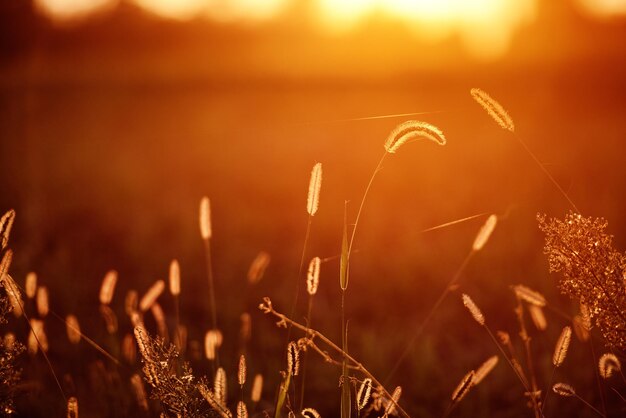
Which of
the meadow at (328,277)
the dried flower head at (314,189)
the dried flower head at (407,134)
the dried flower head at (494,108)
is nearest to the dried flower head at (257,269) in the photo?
the meadow at (328,277)

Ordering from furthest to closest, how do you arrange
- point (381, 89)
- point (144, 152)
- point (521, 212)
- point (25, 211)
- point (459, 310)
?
point (381, 89) < point (144, 152) < point (25, 211) < point (521, 212) < point (459, 310)

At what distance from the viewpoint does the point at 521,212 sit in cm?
451

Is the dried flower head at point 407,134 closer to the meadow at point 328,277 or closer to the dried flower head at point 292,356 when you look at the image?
the meadow at point 328,277

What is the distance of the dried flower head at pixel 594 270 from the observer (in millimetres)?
1299

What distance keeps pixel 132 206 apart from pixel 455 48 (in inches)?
274

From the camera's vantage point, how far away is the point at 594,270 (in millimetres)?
1313

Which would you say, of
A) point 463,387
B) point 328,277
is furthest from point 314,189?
point 328,277

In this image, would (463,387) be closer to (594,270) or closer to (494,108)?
(594,270)

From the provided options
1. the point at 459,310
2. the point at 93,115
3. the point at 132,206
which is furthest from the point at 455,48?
the point at 459,310

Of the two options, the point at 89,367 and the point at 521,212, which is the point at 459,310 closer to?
the point at 521,212

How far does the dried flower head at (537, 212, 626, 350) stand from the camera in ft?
4.26

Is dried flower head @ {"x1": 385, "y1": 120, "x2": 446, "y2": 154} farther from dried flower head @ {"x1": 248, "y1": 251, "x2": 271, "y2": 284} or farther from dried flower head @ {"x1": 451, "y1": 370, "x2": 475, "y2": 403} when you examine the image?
dried flower head @ {"x1": 248, "y1": 251, "x2": 271, "y2": 284}

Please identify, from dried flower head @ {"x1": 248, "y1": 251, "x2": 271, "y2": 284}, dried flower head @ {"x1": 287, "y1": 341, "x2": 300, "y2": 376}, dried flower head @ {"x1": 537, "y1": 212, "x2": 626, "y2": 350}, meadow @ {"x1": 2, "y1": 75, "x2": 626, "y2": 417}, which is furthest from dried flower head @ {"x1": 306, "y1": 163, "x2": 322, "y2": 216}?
dried flower head @ {"x1": 248, "y1": 251, "x2": 271, "y2": 284}

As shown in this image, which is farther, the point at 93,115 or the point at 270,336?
the point at 93,115
